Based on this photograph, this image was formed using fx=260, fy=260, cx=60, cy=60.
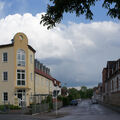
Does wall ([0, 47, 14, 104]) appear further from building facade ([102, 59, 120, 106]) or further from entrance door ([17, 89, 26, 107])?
building facade ([102, 59, 120, 106])

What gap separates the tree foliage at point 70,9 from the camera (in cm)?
594

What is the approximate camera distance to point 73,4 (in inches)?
237

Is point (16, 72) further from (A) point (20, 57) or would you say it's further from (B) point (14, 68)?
(A) point (20, 57)

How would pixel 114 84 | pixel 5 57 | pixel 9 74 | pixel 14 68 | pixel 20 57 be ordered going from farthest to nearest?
pixel 114 84 → pixel 5 57 → pixel 20 57 → pixel 9 74 → pixel 14 68

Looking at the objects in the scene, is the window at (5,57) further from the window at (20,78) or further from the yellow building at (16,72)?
the window at (20,78)

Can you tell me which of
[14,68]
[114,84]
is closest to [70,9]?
[14,68]

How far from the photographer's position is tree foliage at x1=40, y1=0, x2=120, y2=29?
5937 millimetres

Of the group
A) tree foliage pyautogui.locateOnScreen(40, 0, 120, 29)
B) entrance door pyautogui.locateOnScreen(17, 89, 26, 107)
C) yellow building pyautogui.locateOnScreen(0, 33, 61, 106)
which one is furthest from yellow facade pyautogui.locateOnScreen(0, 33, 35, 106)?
tree foliage pyautogui.locateOnScreen(40, 0, 120, 29)

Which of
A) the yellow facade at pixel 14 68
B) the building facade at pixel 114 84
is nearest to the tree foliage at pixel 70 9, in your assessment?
the yellow facade at pixel 14 68

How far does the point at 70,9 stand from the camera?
607 cm

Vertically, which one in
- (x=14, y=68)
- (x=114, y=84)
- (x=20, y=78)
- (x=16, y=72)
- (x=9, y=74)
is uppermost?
(x=14, y=68)

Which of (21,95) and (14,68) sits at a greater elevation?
(14,68)

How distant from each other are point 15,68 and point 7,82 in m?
2.50

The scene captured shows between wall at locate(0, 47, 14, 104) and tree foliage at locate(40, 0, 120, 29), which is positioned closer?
tree foliage at locate(40, 0, 120, 29)
